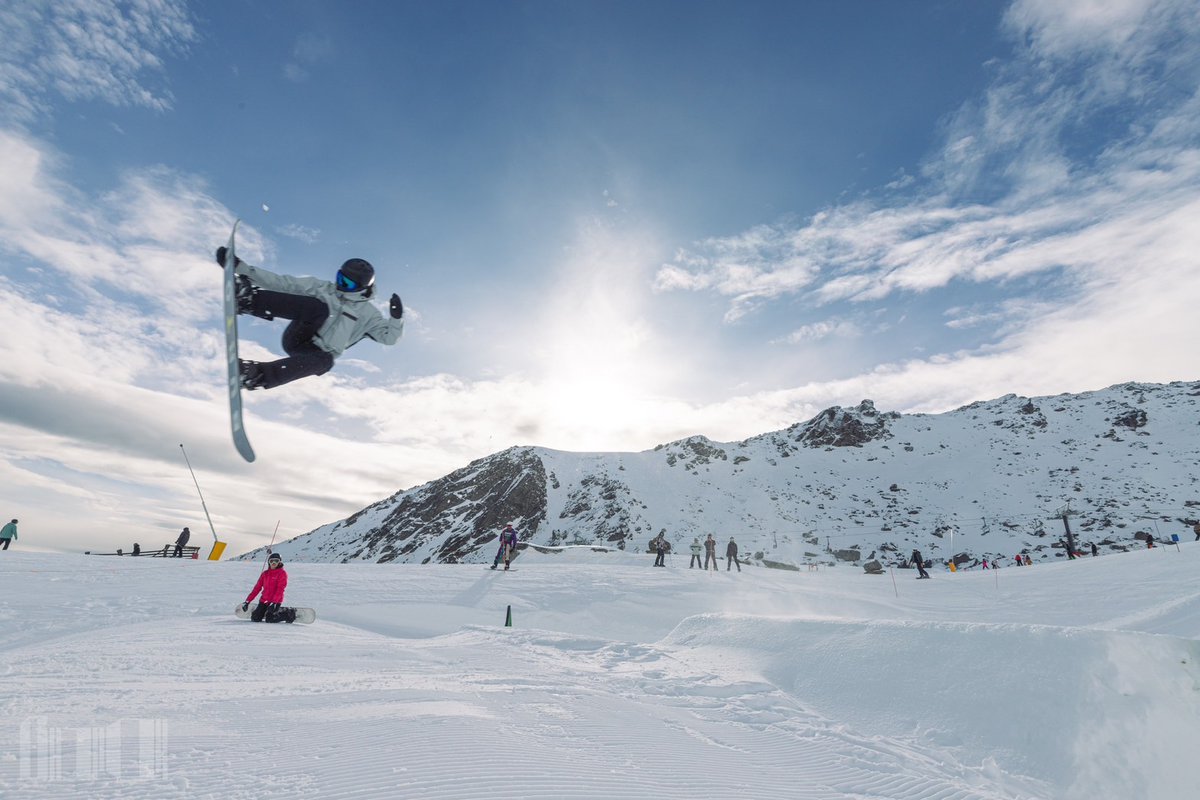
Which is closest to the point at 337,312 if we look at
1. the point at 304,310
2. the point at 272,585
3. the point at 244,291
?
the point at 304,310

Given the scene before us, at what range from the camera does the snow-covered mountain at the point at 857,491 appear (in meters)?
41.3

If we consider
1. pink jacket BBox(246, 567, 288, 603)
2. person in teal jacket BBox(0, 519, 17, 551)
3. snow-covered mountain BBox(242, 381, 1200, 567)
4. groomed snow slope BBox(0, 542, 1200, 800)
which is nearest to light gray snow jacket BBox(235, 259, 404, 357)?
groomed snow slope BBox(0, 542, 1200, 800)

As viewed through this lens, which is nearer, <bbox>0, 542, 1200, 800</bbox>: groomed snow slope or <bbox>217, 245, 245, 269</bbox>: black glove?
<bbox>0, 542, 1200, 800</bbox>: groomed snow slope

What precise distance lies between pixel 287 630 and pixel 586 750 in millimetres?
6452

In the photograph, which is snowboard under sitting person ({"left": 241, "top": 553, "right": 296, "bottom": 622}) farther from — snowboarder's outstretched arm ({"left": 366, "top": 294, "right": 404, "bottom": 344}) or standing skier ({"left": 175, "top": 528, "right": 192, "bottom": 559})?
standing skier ({"left": 175, "top": 528, "right": 192, "bottom": 559})

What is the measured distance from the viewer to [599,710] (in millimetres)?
4754

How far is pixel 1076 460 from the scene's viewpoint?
166 feet

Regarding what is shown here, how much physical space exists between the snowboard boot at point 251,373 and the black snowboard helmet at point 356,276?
1089 mm

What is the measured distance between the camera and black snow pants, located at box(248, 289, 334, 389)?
5.46 meters

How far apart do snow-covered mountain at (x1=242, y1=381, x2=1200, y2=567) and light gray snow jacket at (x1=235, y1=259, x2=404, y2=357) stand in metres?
30.3

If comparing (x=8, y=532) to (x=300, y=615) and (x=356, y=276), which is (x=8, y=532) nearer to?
(x=300, y=615)

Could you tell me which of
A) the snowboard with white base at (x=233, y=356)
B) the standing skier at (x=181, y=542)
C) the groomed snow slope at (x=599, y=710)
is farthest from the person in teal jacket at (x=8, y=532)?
the snowboard with white base at (x=233, y=356)

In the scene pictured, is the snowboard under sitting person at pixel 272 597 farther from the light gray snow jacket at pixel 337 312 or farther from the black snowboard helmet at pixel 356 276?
the black snowboard helmet at pixel 356 276

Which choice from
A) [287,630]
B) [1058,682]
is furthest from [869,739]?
[287,630]
